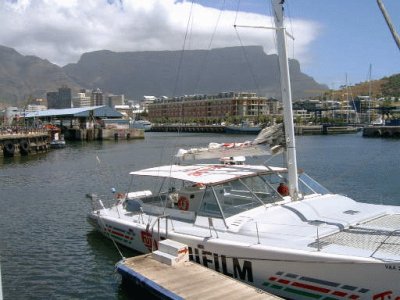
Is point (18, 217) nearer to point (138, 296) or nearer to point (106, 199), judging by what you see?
point (106, 199)

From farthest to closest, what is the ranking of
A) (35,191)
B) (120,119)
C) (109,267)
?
(120,119)
(35,191)
(109,267)

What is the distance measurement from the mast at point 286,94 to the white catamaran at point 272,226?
3cm

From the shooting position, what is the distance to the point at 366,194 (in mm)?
28812

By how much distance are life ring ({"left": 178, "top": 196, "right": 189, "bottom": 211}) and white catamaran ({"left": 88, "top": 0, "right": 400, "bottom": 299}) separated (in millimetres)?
31

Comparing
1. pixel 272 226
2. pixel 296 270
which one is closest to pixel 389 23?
pixel 272 226

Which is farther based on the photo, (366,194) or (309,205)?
(366,194)

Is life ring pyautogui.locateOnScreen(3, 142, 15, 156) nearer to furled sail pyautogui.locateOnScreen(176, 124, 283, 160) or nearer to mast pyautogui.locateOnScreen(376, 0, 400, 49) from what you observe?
furled sail pyautogui.locateOnScreen(176, 124, 283, 160)

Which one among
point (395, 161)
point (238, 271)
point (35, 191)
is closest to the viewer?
point (238, 271)

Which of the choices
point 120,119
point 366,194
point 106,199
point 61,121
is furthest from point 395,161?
point 61,121

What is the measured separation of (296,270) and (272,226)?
1.98m

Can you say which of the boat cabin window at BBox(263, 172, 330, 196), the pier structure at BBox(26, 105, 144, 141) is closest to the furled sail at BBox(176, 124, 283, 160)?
the boat cabin window at BBox(263, 172, 330, 196)

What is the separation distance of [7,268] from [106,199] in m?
11.3

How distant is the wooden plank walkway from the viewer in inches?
412

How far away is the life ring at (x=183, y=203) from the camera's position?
14.6 meters
